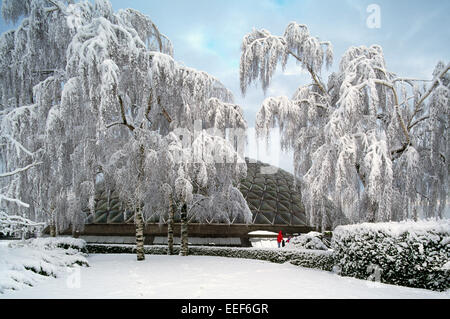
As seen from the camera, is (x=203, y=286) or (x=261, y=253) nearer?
(x=203, y=286)

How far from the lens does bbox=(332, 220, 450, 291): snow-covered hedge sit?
800cm

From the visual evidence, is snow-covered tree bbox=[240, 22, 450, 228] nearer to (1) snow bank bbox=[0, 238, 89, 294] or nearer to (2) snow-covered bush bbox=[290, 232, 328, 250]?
(2) snow-covered bush bbox=[290, 232, 328, 250]

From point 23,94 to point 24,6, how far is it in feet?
10.2

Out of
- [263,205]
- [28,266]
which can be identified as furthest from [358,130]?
[263,205]

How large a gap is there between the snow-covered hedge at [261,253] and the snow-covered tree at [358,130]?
142cm

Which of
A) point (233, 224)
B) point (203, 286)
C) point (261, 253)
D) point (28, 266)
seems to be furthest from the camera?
point (233, 224)

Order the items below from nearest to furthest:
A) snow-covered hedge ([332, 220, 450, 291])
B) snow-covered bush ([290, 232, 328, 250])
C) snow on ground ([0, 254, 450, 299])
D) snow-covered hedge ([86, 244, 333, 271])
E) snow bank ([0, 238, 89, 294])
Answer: snow on ground ([0, 254, 450, 299]) < snow bank ([0, 238, 89, 294]) < snow-covered hedge ([332, 220, 450, 291]) < snow-covered hedge ([86, 244, 333, 271]) < snow-covered bush ([290, 232, 328, 250])

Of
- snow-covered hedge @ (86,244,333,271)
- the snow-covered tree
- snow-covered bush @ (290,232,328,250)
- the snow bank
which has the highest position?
the snow-covered tree

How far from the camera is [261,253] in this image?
17125mm

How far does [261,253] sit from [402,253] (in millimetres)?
9051

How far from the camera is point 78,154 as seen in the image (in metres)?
12.6

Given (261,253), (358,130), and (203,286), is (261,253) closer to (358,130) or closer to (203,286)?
(358,130)

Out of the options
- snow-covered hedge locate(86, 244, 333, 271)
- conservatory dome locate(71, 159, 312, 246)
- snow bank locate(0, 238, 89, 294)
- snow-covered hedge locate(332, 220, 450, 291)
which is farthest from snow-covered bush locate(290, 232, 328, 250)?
snow bank locate(0, 238, 89, 294)

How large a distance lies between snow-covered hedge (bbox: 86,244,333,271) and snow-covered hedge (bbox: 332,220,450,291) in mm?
2782
